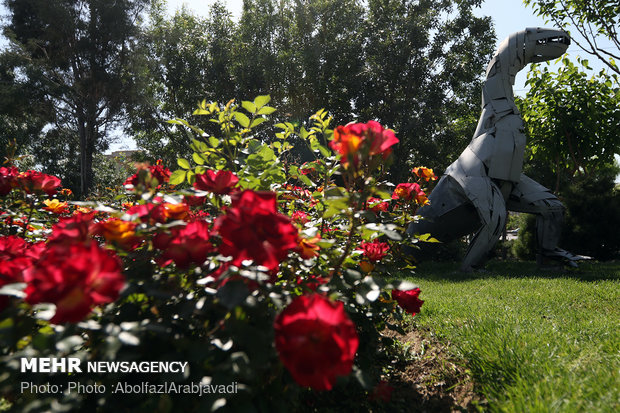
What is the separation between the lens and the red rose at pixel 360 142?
1113 mm

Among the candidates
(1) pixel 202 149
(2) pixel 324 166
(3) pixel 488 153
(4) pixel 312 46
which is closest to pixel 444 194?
(3) pixel 488 153

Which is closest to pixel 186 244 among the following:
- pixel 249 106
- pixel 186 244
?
pixel 186 244

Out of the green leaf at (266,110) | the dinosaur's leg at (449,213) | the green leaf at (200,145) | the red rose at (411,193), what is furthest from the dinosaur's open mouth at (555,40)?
the green leaf at (200,145)

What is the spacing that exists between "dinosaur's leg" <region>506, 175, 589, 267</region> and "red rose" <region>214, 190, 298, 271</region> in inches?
221

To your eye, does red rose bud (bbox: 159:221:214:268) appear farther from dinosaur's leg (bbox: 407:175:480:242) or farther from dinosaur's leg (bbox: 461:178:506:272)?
dinosaur's leg (bbox: 407:175:480:242)

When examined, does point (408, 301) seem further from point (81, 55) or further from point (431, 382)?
point (81, 55)

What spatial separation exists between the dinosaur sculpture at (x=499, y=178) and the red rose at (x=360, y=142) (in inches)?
169

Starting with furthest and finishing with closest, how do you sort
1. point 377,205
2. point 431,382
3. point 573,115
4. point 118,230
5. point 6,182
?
point 573,115 < point 377,205 < point 431,382 < point 6,182 < point 118,230

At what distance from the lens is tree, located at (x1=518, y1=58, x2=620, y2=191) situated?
7.41 meters

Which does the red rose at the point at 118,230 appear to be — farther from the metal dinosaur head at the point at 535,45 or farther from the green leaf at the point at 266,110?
the metal dinosaur head at the point at 535,45

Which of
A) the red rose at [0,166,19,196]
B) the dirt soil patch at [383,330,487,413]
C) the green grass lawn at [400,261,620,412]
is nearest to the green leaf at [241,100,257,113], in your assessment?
the red rose at [0,166,19,196]

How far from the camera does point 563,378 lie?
1459mm

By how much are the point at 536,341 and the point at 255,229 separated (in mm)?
1784

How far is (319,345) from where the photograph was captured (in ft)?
2.64
